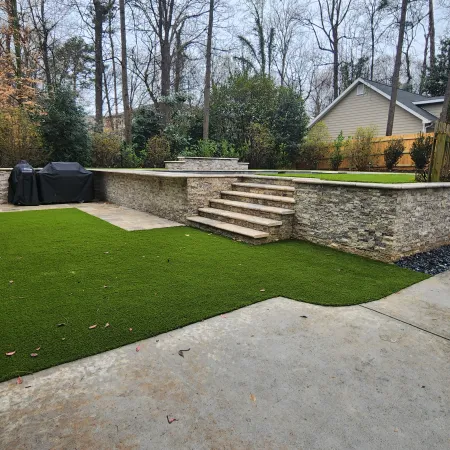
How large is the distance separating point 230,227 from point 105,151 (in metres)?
8.98

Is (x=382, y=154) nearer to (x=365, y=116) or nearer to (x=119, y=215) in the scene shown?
(x=365, y=116)

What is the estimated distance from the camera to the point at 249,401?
174 centimetres

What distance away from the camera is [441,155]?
Result: 17.5 ft

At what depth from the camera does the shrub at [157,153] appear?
13.3 metres

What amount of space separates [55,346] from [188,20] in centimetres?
1924

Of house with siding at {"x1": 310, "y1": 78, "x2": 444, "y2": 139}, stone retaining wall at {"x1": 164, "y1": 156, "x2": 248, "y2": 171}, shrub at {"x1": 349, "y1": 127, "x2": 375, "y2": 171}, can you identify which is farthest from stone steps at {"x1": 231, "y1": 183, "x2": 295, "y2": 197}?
house with siding at {"x1": 310, "y1": 78, "x2": 444, "y2": 139}

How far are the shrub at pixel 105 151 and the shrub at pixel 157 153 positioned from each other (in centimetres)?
113

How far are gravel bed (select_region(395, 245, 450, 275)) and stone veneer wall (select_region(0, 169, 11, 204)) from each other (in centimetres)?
952

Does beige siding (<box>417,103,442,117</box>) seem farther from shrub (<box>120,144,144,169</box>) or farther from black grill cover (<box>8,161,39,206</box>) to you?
black grill cover (<box>8,161,39,206</box>)

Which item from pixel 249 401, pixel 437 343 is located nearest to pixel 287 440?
pixel 249 401

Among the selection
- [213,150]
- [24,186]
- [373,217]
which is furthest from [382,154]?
[24,186]

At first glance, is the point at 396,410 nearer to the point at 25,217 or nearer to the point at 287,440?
the point at 287,440

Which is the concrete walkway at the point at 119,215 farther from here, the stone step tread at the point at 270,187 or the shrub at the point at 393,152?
the shrub at the point at 393,152

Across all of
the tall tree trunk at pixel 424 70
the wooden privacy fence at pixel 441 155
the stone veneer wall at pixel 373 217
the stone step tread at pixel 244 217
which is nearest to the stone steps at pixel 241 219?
the stone step tread at pixel 244 217
